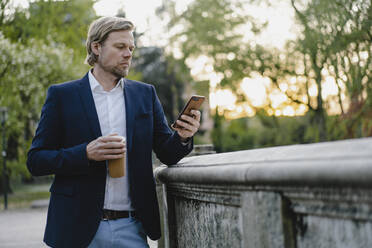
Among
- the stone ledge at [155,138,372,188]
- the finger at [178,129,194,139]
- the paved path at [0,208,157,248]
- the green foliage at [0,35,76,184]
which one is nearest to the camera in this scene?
the stone ledge at [155,138,372,188]

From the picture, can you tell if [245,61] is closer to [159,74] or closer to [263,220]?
[159,74]

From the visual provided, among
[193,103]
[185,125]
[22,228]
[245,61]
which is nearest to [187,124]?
[185,125]

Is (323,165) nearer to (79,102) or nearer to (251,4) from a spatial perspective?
(79,102)

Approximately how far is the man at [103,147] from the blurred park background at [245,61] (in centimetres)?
1268

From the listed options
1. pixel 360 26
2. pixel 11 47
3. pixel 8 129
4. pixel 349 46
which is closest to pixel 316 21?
pixel 349 46

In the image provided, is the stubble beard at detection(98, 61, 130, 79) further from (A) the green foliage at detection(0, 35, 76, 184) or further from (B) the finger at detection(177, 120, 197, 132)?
(A) the green foliage at detection(0, 35, 76, 184)

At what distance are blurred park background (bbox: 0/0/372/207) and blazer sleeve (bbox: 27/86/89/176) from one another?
12.8 m

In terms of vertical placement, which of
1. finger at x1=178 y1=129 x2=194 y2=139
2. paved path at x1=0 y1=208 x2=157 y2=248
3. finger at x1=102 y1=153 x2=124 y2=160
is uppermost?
finger at x1=178 y1=129 x2=194 y2=139

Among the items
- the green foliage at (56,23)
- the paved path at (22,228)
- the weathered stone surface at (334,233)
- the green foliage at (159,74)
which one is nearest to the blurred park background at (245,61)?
the green foliage at (56,23)

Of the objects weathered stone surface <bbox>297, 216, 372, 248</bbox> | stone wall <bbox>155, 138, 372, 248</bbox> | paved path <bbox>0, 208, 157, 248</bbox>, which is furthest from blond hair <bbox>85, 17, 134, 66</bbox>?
paved path <bbox>0, 208, 157, 248</bbox>

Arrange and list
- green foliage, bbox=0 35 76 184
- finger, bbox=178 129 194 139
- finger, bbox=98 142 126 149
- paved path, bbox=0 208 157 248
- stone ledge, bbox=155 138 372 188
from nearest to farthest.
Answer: stone ledge, bbox=155 138 372 188, finger, bbox=98 142 126 149, finger, bbox=178 129 194 139, paved path, bbox=0 208 157 248, green foliage, bbox=0 35 76 184

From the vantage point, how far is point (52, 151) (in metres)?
2.68

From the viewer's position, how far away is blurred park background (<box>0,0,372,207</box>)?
1800 centimetres

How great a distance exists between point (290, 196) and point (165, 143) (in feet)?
4.23
